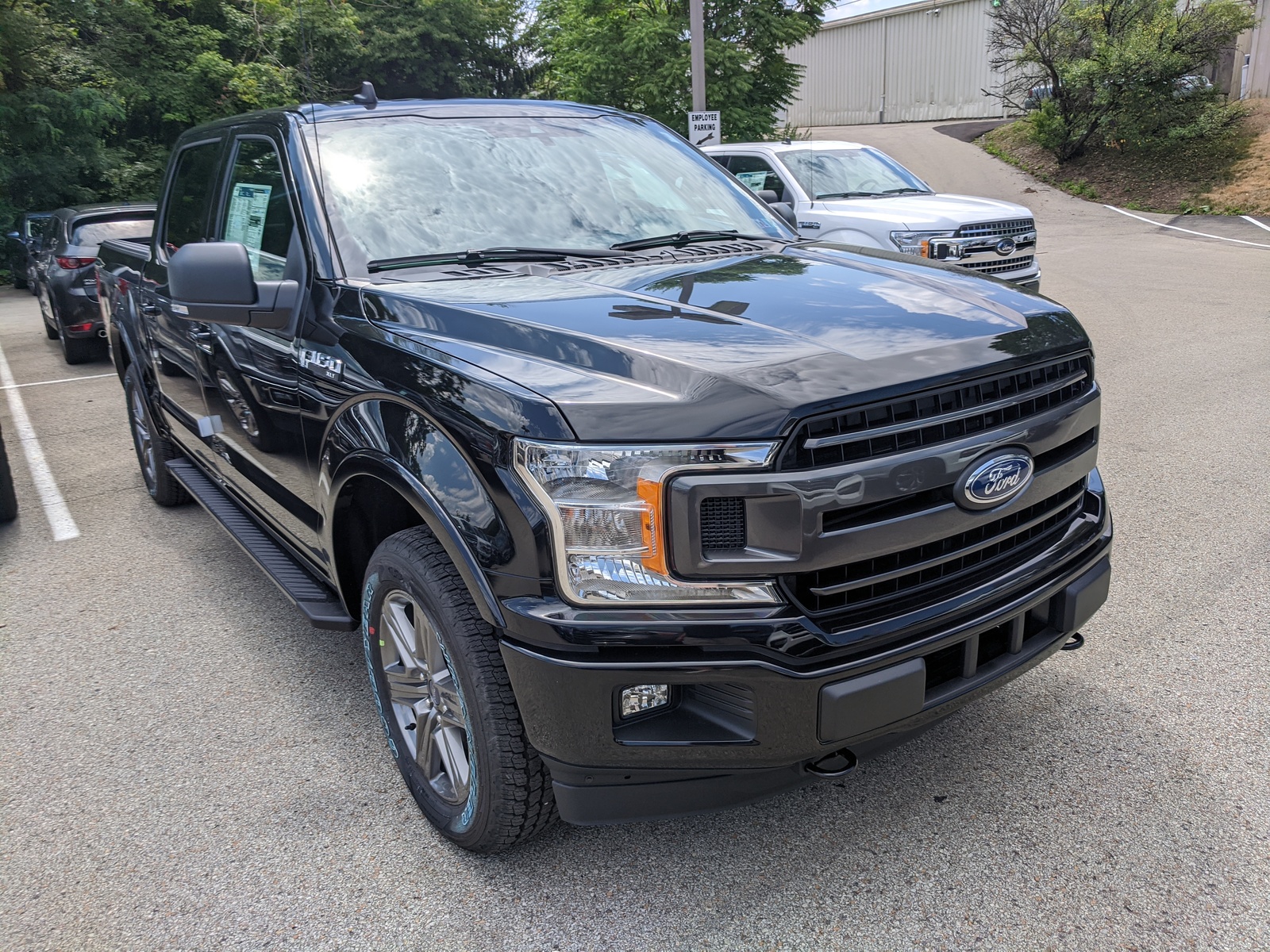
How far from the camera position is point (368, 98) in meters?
3.47

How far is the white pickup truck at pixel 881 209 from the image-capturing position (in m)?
8.89

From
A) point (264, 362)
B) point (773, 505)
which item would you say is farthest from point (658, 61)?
point (773, 505)

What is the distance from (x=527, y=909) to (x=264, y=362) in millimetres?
1884

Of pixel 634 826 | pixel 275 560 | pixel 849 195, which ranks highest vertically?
pixel 849 195

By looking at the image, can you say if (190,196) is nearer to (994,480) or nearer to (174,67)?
(994,480)

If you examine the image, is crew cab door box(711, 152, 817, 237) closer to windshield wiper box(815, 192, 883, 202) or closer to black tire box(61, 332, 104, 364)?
windshield wiper box(815, 192, 883, 202)

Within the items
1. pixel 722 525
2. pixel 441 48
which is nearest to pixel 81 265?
pixel 722 525

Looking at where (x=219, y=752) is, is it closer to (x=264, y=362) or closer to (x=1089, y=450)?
(x=264, y=362)

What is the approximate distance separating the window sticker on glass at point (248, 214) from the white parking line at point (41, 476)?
2.52 metres

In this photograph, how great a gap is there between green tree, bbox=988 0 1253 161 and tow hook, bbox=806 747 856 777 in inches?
994

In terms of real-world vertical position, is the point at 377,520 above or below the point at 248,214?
below

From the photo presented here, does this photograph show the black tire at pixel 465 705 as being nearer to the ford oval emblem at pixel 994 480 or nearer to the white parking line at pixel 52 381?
the ford oval emblem at pixel 994 480

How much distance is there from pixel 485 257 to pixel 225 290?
0.75 m

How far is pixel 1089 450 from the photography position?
2625 millimetres
